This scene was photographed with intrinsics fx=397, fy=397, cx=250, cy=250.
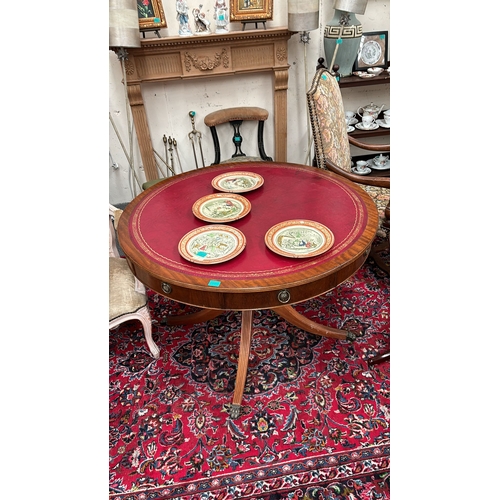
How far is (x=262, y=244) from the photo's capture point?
1.42 meters

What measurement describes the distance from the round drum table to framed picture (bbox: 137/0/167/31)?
1162 millimetres

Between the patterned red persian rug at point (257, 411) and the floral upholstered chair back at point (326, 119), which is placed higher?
the floral upholstered chair back at point (326, 119)

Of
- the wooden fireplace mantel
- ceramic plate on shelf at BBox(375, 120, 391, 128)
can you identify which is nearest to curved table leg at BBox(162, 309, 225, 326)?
the wooden fireplace mantel

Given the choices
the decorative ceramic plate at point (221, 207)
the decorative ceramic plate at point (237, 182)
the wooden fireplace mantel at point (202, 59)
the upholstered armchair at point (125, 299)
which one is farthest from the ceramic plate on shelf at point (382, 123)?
the upholstered armchair at point (125, 299)

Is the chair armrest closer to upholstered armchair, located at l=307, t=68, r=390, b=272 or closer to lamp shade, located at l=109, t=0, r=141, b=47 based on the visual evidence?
upholstered armchair, located at l=307, t=68, r=390, b=272

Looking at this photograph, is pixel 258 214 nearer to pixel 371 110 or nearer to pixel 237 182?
pixel 237 182

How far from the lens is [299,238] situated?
141 centimetres

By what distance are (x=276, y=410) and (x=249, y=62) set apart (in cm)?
232

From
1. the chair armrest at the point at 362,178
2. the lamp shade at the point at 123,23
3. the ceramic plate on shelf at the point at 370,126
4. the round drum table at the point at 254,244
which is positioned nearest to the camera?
the round drum table at the point at 254,244

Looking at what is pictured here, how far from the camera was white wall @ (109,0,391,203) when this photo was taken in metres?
2.82

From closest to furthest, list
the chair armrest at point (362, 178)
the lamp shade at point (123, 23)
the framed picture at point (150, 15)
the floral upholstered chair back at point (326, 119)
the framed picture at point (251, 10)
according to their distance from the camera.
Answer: the chair armrest at point (362, 178), the floral upholstered chair back at point (326, 119), the lamp shade at point (123, 23), the framed picture at point (150, 15), the framed picture at point (251, 10)

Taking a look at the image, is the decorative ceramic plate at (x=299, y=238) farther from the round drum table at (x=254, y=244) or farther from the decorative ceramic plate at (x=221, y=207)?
the decorative ceramic plate at (x=221, y=207)

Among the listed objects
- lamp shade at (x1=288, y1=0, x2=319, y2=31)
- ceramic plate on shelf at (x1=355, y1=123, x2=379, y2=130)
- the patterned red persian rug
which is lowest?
the patterned red persian rug

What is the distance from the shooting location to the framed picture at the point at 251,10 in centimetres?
257
